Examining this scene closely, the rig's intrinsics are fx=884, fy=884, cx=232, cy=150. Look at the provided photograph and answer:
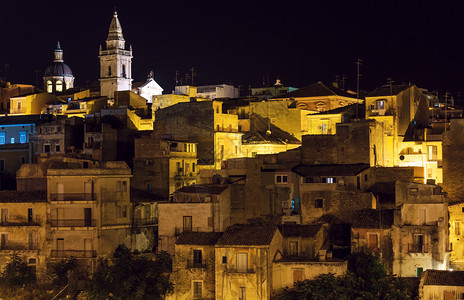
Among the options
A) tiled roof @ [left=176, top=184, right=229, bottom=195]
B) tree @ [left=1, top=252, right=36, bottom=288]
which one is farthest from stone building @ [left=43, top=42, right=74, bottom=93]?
tiled roof @ [left=176, top=184, right=229, bottom=195]

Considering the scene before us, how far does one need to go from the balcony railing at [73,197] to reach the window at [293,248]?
10.4 m

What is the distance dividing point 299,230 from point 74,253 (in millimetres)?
11584

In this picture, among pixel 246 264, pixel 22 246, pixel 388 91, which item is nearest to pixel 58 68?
pixel 388 91

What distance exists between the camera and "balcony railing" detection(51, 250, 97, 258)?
4438 cm

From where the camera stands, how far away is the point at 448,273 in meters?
39.5

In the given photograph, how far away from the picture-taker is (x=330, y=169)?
47906mm

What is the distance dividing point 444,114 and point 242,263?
28980mm

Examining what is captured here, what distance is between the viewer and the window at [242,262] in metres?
39.3

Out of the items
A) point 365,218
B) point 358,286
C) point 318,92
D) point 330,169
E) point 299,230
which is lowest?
point 358,286

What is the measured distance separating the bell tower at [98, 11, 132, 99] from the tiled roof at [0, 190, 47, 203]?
4254cm

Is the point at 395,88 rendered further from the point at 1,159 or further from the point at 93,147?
the point at 1,159

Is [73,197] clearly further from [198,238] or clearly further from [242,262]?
[242,262]

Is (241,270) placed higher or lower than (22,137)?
lower

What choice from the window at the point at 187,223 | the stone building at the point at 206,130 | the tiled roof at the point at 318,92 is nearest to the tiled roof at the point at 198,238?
the window at the point at 187,223
